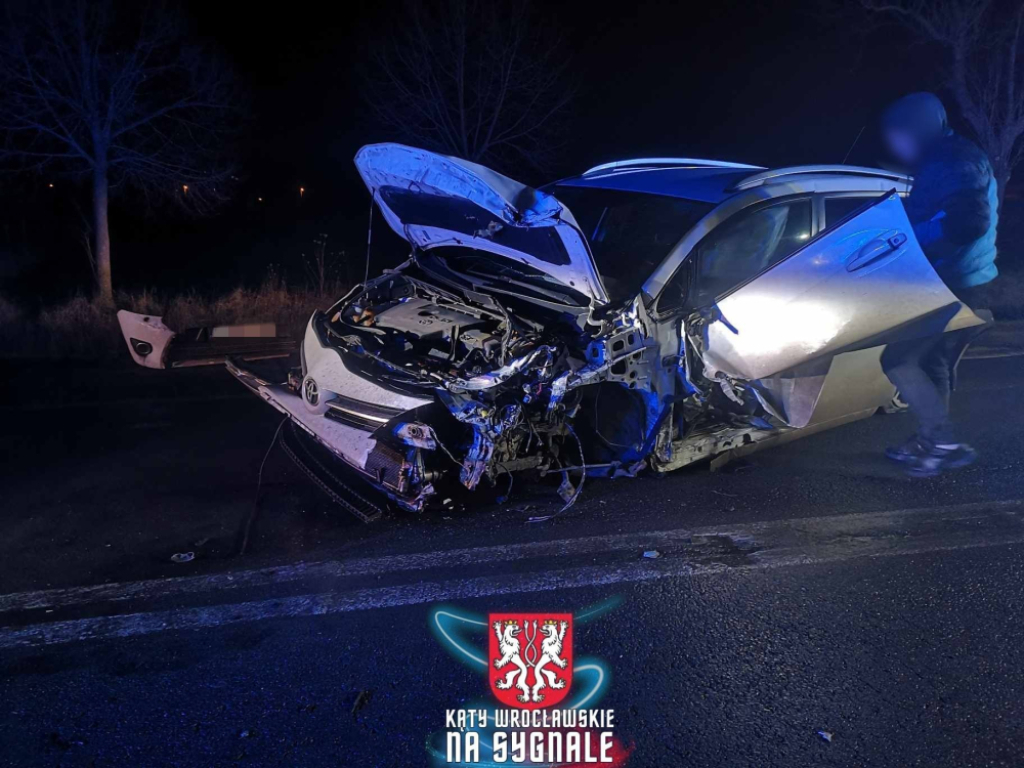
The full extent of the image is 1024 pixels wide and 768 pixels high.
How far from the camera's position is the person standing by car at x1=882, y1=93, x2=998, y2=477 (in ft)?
15.0

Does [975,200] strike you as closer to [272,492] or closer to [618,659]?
[618,659]

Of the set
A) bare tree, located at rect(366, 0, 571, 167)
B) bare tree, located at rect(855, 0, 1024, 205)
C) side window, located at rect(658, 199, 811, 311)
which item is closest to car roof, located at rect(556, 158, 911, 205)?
side window, located at rect(658, 199, 811, 311)

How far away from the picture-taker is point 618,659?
3109mm

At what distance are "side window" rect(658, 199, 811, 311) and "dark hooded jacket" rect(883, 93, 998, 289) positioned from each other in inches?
26.4

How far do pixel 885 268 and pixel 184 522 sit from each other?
13.9 ft

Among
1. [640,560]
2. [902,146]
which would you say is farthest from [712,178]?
[640,560]

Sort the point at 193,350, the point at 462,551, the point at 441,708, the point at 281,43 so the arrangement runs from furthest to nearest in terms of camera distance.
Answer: the point at 281,43 → the point at 193,350 → the point at 462,551 → the point at 441,708

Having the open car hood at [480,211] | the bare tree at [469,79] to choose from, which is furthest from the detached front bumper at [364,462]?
the bare tree at [469,79]

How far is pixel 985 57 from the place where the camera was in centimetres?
1399

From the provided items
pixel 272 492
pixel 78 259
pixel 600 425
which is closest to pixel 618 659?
pixel 600 425

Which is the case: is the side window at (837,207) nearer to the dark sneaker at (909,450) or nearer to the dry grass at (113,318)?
the dark sneaker at (909,450)

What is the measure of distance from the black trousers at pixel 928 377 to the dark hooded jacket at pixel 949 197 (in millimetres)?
316

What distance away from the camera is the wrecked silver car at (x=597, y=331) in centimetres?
428

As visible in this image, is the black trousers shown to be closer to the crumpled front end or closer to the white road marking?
the white road marking
